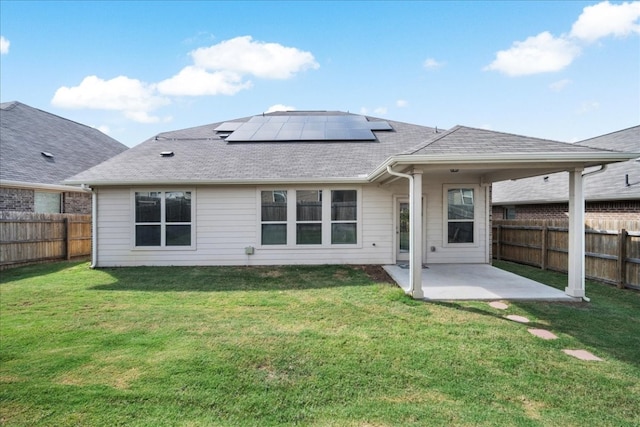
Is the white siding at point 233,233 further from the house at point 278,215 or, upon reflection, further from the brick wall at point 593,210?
the brick wall at point 593,210

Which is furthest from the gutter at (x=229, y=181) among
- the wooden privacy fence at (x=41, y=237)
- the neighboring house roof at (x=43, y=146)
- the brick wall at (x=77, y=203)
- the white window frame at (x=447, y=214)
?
the brick wall at (x=77, y=203)

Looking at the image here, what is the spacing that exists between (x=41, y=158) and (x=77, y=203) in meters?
2.34

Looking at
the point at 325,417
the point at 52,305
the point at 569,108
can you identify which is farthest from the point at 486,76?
the point at 52,305

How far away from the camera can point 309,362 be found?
3549 mm

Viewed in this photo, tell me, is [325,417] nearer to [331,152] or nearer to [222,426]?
[222,426]

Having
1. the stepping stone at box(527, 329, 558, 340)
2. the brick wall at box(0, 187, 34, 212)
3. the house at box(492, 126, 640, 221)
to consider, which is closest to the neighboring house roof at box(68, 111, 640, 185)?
the stepping stone at box(527, 329, 558, 340)

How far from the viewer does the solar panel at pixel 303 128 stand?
1220 centimetres

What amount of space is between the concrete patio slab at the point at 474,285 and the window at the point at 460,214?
1.04 m

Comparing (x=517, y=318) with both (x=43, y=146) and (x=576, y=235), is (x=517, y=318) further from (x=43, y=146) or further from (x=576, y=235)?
(x=43, y=146)

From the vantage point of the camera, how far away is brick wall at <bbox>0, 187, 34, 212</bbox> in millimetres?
10492

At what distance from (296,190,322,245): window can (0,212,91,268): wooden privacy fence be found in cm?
840

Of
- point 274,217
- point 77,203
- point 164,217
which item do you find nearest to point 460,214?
point 274,217

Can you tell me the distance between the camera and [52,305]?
578cm

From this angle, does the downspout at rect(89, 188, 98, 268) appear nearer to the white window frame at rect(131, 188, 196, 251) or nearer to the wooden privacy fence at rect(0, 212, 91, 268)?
the white window frame at rect(131, 188, 196, 251)
